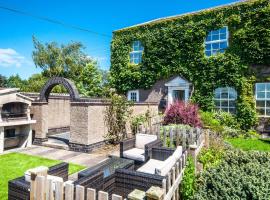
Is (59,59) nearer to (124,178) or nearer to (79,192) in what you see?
(124,178)

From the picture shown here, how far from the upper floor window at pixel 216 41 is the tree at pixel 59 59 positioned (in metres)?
28.7

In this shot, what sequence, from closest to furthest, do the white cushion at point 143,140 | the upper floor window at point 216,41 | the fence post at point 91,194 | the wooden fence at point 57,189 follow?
1. the fence post at point 91,194
2. the wooden fence at point 57,189
3. the white cushion at point 143,140
4. the upper floor window at point 216,41

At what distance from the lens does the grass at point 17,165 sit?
7023mm

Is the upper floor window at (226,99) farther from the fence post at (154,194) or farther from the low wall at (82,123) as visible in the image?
the fence post at (154,194)

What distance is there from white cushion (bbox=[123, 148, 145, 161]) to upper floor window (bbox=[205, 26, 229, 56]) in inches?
437

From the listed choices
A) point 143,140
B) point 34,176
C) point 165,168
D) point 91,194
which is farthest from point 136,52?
point 91,194

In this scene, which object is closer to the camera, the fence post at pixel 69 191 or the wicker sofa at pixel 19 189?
the fence post at pixel 69 191

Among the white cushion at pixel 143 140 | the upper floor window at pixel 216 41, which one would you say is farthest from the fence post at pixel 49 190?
the upper floor window at pixel 216 41

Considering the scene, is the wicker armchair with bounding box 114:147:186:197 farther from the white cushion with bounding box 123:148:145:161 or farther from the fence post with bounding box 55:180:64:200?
the white cushion with bounding box 123:148:145:161

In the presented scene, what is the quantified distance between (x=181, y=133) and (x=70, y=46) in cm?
3783

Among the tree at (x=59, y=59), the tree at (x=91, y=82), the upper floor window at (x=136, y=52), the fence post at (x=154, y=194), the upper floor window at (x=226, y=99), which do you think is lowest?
the fence post at (x=154, y=194)

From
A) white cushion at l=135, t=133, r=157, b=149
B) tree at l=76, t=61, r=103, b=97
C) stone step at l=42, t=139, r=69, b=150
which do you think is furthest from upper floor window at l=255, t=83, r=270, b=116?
tree at l=76, t=61, r=103, b=97

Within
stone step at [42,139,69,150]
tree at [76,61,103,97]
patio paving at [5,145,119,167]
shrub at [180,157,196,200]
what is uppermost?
tree at [76,61,103,97]

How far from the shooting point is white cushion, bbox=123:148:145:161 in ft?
25.0
